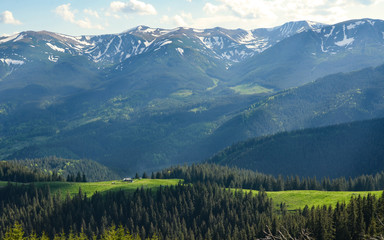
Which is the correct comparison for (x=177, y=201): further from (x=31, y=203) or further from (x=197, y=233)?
(x=31, y=203)

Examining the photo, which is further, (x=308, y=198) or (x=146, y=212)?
(x=146, y=212)

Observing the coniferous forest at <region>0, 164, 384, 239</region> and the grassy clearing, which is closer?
the grassy clearing

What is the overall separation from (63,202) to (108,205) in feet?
79.0

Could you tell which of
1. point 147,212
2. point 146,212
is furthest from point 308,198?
point 147,212

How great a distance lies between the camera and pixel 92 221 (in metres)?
171

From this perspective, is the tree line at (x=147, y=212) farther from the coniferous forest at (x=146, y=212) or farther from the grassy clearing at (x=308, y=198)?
the grassy clearing at (x=308, y=198)

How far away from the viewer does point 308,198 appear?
17262 cm

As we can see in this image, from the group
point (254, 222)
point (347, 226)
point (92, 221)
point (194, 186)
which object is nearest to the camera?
point (347, 226)

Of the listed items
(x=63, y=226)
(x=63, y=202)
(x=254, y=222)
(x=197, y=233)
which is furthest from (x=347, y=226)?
(x=63, y=202)

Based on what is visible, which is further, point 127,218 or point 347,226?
point 127,218

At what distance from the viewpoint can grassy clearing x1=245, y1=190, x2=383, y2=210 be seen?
160125mm

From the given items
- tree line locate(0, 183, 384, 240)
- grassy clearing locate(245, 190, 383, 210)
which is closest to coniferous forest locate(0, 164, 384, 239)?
tree line locate(0, 183, 384, 240)

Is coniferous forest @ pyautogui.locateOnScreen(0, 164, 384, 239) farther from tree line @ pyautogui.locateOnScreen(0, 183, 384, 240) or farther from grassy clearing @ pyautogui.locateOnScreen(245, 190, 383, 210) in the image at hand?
grassy clearing @ pyautogui.locateOnScreen(245, 190, 383, 210)

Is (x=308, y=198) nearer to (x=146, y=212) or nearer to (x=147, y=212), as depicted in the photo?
(x=146, y=212)
